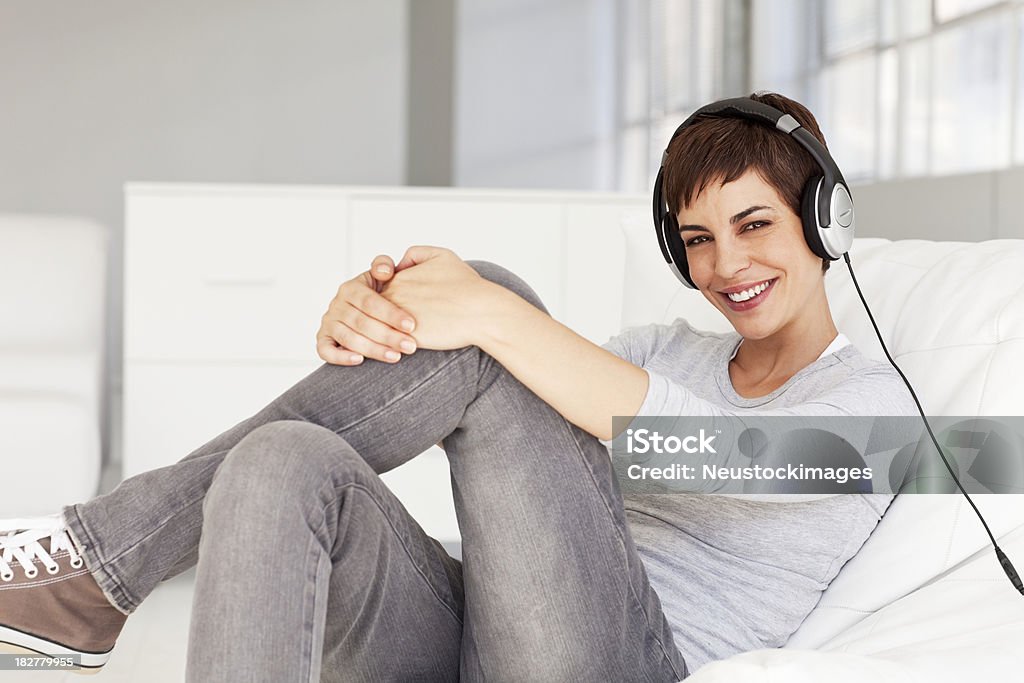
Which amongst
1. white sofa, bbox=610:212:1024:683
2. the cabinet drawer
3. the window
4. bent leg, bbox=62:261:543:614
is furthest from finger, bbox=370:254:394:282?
the cabinet drawer

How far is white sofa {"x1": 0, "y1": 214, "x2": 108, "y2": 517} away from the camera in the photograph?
2.15 m

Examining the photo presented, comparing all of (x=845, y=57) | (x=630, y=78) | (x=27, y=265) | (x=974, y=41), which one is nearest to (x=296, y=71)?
(x=630, y=78)

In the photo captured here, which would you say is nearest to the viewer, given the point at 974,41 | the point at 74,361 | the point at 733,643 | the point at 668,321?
the point at 733,643

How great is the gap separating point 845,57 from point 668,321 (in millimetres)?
1439

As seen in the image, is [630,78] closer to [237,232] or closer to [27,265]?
[237,232]

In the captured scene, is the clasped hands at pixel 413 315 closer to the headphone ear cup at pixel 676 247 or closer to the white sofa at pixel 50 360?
the headphone ear cup at pixel 676 247

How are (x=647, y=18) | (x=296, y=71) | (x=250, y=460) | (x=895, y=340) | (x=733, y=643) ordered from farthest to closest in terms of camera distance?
(x=296, y=71) → (x=647, y=18) → (x=895, y=340) → (x=733, y=643) → (x=250, y=460)

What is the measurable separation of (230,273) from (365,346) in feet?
5.22

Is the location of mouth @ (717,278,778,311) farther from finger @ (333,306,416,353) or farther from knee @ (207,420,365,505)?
knee @ (207,420,365,505)

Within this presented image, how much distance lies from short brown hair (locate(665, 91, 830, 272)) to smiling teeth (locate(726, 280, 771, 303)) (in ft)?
0.23

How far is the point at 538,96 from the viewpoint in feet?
14.0

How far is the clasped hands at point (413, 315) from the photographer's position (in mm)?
948

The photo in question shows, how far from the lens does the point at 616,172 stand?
414 centimetres

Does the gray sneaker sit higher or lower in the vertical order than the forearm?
lower
